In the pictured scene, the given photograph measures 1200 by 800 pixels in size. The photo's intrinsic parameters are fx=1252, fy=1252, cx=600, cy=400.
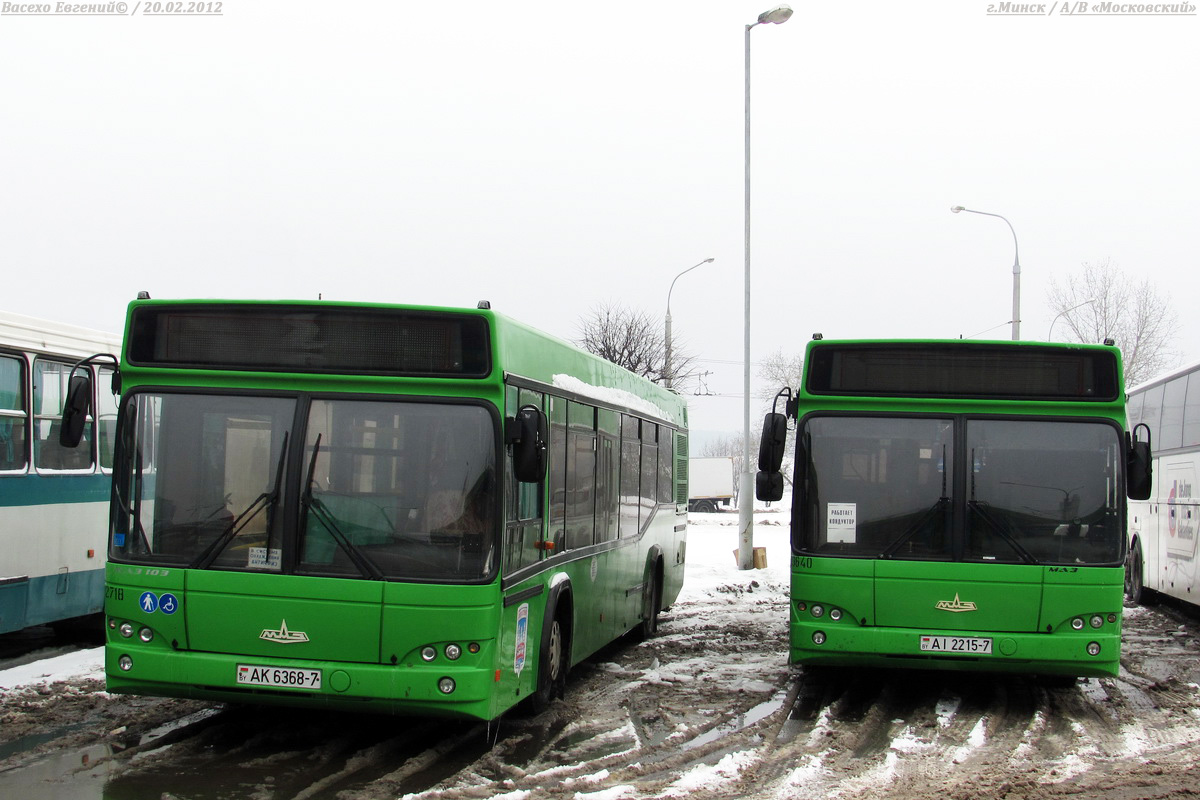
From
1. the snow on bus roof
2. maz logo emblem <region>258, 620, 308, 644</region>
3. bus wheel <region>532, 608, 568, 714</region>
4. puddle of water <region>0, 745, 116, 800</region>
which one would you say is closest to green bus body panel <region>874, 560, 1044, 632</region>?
bus wheel <region>532, 608, 568, 714</region>

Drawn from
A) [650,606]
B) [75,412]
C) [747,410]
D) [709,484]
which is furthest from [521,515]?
[709,484]

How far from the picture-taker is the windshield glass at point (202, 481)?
7.21 meters

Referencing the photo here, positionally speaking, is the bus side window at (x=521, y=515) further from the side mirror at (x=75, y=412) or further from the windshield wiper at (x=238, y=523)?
the side mirror at (x=75, y=412)

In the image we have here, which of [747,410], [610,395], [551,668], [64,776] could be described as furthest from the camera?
[747,410]

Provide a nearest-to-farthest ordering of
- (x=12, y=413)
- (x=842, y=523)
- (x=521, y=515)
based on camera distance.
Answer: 1. (x=521, y=515)
2. (x=842, y=523)
3. (x=12, y=413)

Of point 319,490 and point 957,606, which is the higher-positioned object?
point 319,490

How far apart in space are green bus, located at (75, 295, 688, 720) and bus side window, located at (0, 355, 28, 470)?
124 inches

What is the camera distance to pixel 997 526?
9297 mm

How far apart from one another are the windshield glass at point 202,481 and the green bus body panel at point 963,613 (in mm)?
4245

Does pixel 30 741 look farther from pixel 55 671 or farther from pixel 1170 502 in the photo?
pixel 1170 502

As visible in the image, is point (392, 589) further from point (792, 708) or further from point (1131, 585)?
point (1131, 585)

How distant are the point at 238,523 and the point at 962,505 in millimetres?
5229

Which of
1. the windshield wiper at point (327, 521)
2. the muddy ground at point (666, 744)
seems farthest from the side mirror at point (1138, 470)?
the windshield wiper at point (327, 521)

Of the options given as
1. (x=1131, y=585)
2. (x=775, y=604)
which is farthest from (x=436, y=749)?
(x=1131, y=585)
